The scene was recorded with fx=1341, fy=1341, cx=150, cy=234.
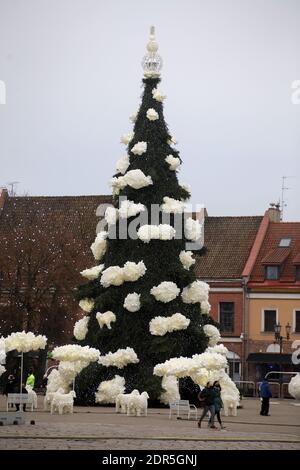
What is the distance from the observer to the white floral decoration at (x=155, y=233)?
47.0m

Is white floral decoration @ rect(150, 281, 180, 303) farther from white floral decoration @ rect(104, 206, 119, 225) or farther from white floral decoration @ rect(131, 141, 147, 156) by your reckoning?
white floral decoration @ rect(131, 141, 147, 156)

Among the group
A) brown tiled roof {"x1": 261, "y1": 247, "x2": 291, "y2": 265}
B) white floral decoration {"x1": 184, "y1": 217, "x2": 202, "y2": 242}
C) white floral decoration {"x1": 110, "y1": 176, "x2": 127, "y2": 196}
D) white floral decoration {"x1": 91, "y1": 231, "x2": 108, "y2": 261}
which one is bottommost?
white floral decoration {"x1": 91, "y1": 231, "x2": 108, "y2": 261}

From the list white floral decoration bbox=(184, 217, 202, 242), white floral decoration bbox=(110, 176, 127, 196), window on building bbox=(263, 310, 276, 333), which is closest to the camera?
white floral decoration bbox=(110, 176, 127, 196)

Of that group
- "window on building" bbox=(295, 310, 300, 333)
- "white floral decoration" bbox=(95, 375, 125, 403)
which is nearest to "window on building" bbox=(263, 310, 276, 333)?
"window on building" bbox=(295, 310, 300, 333)

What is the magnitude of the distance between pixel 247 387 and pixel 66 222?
15.4 meters

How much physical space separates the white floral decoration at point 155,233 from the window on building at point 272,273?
1240 inches

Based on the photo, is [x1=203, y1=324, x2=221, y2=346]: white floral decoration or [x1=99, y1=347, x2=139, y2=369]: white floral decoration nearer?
[x1=99, y1=347, x2=139, y2=369]: white floral decoration

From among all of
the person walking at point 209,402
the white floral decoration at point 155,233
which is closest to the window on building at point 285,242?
the white floral decoration at point 155,233

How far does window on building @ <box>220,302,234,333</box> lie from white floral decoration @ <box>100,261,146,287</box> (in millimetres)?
31174

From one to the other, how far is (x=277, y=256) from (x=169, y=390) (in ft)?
113

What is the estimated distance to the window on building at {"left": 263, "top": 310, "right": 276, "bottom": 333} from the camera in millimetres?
76938

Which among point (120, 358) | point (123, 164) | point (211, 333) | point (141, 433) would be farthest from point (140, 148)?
point (141, 433)
